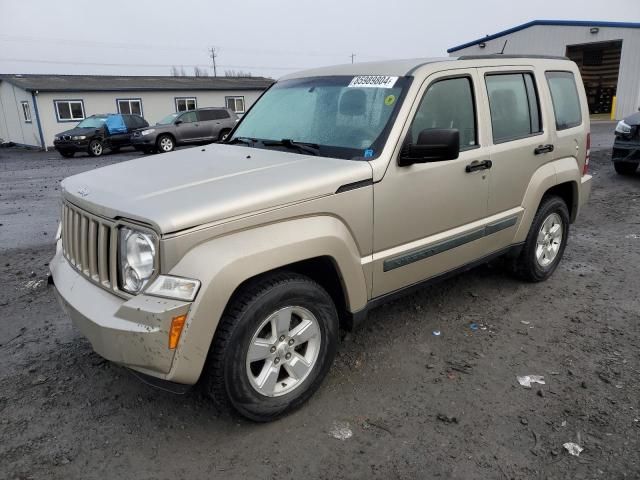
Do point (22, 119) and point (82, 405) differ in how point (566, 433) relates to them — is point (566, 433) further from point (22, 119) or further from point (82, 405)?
point (22, 119)

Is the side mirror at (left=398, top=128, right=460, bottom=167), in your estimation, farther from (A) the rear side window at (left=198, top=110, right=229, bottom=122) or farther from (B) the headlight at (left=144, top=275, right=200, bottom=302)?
(A) the rear side window at (left=198, top=110, right=229, bottom=122)

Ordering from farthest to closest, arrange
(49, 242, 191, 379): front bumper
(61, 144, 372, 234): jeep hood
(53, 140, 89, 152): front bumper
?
1. (53, 140, 89, 152): front bumper
2. (61, 144, 372, 234): jeep hood
3. (49, 242, 191, 379): front bumper

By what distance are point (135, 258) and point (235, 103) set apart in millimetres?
30534

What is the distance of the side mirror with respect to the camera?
2951mm

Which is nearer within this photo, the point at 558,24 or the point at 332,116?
the point at 332,116

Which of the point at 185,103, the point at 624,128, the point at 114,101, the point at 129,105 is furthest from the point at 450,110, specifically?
the point at 185,103

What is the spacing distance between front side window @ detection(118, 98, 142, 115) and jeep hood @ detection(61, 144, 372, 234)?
1052 inches

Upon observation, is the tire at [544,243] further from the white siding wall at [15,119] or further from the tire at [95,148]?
the white siding wall at [15,119]

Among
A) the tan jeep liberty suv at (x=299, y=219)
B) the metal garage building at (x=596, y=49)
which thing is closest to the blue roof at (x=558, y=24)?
the metal garage building at (x=596, y=49)

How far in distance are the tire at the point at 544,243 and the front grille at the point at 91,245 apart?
3.51 metres

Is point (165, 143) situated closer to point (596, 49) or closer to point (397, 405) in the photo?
point (397, 405)

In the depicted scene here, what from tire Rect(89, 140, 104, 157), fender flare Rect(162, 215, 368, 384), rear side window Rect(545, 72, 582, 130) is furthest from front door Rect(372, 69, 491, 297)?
tire Rect(89, 140, 104, 157)

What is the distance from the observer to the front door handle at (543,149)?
4206 millimetres

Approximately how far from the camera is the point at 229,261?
2398mm
